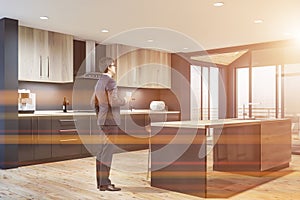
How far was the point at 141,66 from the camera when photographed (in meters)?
7.12

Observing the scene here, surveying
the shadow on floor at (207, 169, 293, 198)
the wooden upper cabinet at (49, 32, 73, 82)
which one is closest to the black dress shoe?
the shadow on floor at (207, 169, 293, 198)

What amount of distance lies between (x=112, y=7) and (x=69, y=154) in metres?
2.63

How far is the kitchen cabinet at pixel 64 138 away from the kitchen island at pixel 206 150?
2167 mm

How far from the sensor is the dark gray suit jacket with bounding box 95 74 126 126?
3475 millimetres

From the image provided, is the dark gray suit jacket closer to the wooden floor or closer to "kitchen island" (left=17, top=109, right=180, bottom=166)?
the wooden floor

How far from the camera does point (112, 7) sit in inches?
164

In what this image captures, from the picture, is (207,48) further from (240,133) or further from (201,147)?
(201,147)

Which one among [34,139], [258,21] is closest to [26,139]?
[34,139]

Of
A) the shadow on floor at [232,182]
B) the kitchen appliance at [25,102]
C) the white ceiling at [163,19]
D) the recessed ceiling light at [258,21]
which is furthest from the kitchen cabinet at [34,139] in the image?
the recessed ceiling light at [258,21]

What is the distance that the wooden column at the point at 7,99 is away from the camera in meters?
4.62

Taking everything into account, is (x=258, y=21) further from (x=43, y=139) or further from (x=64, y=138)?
(x=43, y=139)

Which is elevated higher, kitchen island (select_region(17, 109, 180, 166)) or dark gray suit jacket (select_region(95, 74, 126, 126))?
dark gray suit jacket (select_region(95, 74, 126, 126))

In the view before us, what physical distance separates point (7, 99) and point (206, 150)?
3072 millimetres

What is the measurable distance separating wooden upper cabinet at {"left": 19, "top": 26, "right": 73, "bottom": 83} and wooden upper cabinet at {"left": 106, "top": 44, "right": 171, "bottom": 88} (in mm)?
1120
